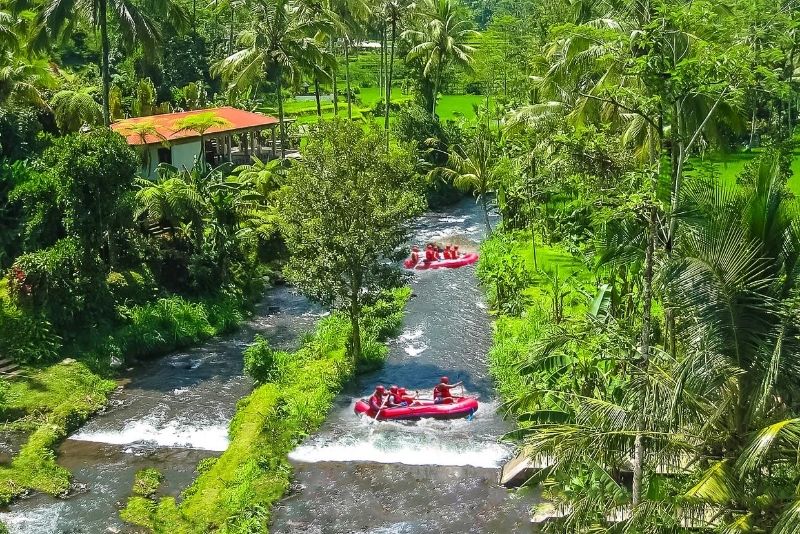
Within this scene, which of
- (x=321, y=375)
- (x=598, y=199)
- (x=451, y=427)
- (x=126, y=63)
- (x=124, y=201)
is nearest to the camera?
(x=598, y=199)

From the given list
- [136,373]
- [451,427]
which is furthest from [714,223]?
[136,373]

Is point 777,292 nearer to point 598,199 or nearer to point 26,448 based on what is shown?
point 598,199

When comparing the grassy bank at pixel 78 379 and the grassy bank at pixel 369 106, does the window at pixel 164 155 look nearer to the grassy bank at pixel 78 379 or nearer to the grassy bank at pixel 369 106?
the grassy bank at pixel 78 379

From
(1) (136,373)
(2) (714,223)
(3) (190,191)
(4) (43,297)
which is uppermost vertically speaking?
(2) (714,223)

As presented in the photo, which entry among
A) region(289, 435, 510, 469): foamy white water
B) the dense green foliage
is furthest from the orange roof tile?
region(289, 435, 510, 469): foamy white water

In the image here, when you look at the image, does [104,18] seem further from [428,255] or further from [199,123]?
[428,255]

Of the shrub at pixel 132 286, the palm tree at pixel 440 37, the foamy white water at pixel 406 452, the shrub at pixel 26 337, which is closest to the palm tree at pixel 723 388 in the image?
the foamy white water at pixel 406 452
